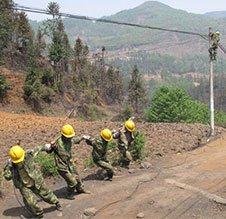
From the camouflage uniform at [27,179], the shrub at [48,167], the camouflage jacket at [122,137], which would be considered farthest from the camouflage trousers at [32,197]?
the camouflage jacket at [122,137]

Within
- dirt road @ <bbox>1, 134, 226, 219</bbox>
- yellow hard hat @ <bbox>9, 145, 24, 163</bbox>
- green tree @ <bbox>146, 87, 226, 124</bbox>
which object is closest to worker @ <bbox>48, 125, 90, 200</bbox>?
dirt road @ <bbox>1, 134, 226, 219</bbox>

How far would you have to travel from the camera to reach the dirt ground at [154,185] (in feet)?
21.1

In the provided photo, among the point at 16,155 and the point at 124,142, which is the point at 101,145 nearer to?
the point at 124,142

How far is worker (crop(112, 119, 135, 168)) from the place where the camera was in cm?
902

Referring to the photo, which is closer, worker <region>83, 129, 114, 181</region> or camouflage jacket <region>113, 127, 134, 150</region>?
worker <region>83, 129, 114, 181</region>

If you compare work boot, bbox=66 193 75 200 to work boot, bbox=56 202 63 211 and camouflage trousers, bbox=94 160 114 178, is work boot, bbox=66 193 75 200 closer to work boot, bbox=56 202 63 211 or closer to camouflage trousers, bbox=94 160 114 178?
work boot, bbox=56 202 63 211

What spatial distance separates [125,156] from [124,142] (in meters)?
0.54

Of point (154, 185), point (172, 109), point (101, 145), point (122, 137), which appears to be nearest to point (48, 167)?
point (101, 145)

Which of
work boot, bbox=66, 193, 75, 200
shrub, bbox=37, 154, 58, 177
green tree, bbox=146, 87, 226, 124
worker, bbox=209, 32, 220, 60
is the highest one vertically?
worker, bbox=209, 32, 220, 60

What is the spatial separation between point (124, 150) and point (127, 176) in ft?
2.86

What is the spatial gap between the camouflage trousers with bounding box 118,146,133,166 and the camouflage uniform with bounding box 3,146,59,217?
142 inches

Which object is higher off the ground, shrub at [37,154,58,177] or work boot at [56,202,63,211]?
shrub at [37,154,58,177]

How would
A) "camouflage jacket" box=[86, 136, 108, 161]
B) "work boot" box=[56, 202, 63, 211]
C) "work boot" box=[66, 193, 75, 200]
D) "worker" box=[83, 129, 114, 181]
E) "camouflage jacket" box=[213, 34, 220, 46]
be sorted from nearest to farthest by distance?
"work boot" box=[56, 202, 63, 211]
"work boot" box=[66, 193, 75, 200]
"worker" box=[83, 129, 114, 181]
"camouflage jacket" box=[86, 136, 108, 161]
"camouflage jacket" box=[213, 34, 220, 46]

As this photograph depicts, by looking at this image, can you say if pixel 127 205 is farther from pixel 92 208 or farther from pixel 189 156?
pixel 189 156
